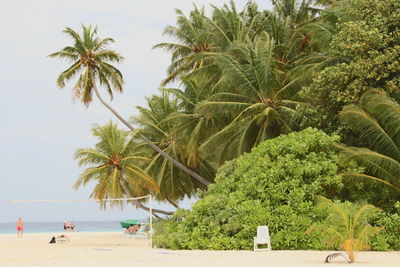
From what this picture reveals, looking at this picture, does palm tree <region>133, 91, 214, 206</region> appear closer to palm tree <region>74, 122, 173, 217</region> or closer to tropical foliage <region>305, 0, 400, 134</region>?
palm tree <region>74, 122, 173, 217</region>

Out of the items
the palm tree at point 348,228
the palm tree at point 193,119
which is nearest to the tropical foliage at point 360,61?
the palm tree at point 348,228

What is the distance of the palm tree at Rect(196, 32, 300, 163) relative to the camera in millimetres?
22219

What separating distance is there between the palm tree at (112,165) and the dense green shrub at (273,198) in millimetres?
8388

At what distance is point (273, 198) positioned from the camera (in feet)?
61.3

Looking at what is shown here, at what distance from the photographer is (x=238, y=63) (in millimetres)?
22625

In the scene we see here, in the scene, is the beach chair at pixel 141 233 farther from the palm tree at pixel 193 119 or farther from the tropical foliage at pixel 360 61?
the tropical foliage at pixel 360 61

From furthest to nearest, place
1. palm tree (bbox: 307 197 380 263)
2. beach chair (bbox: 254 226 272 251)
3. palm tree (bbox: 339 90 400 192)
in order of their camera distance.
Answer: beach chair (bbox: 254 226 272 251)
palm tree (bbox: 339 90 400 192)
palm tree (bbox: 307 197 380 263)

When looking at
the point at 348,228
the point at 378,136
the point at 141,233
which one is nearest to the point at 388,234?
the point at 378,136

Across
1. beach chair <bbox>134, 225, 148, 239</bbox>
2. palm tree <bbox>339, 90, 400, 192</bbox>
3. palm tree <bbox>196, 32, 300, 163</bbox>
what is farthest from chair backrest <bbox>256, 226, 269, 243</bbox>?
beach chair <bbox>134, 225, 148, 239</bbox>

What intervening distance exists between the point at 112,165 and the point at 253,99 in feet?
31.1

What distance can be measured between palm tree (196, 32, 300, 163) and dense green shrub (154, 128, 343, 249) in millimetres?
2529

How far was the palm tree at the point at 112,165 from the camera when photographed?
28.0 m

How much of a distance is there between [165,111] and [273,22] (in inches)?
321

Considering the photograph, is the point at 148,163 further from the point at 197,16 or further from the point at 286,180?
the point at 286,180
